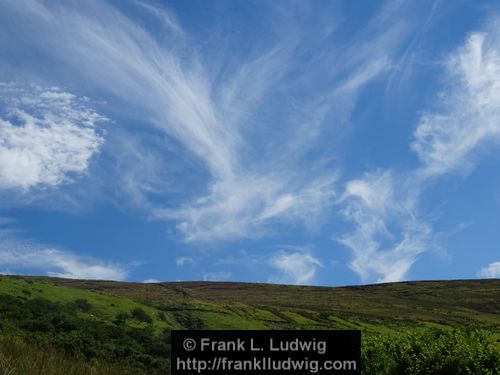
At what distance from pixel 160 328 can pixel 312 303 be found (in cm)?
8642

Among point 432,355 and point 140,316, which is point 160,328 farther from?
point 432,355

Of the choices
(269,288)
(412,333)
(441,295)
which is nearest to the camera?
(412,333)

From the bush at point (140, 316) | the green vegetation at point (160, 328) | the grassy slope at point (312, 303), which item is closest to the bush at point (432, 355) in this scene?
the green vegetation at point (160, 328)

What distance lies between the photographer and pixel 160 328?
155 feet

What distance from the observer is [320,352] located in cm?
1120

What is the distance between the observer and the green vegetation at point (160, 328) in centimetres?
1404

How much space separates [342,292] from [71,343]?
148061mm

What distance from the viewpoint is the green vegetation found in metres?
14.0

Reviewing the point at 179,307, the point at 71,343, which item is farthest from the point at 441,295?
the point at 71,343

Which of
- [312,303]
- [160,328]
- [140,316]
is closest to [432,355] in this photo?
[160,328]

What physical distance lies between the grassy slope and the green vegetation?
378mm

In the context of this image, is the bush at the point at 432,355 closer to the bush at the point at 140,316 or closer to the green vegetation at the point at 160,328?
the green vegetation at the point at 160,328

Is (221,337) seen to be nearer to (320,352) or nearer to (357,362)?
(320,352)

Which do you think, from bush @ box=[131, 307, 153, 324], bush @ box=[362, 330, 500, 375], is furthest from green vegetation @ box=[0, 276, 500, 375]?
bush @ box=[131, 307, 153, 324]
